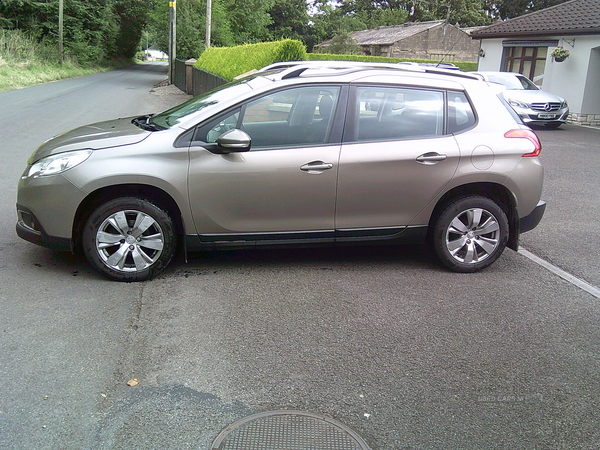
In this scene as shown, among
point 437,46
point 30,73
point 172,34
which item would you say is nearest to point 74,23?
point 30,73

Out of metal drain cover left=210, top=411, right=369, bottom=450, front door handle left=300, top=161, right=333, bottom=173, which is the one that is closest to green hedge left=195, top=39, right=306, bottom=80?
front door handle left=300, top=161, right=333, bottom=173

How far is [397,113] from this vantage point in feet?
18.0

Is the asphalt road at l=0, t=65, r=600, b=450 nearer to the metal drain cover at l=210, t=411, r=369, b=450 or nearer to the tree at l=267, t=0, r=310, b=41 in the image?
the metal drain cover at l=210, t=411, r=369, b=450

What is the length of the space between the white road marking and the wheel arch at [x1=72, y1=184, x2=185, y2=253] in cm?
355

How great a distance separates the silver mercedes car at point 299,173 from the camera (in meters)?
5.00

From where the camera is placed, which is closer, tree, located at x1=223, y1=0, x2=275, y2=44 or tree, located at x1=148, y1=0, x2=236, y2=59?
tree, located at x1=148, y1=0, x2=236, y2=59

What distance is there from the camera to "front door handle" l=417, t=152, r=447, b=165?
5.39 m

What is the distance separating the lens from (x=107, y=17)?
2137 inches

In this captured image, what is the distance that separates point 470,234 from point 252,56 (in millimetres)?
13603

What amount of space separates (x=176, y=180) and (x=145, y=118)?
1.44 meters

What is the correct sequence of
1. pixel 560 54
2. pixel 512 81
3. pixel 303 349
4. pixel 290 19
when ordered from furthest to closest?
pixel 290 19
pixel 560 54
pixel 512 81
pixel 303 349

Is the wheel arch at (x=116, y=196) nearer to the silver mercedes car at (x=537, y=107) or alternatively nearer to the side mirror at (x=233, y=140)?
the side mirror at (x=233, y=140)

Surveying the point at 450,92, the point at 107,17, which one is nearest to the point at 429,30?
the point at 107,17

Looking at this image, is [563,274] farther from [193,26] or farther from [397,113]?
[193,26]
